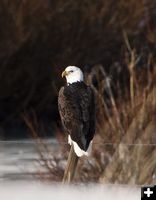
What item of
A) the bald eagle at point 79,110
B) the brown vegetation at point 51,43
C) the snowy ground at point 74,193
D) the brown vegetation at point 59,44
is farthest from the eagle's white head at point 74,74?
the brown vegetation at point 51,43

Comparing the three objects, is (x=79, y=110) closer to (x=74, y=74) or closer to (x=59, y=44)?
(x=74, y=74)

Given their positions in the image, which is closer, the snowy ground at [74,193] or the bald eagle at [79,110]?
the bald eagle at [79,110]

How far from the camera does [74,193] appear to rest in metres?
8.99

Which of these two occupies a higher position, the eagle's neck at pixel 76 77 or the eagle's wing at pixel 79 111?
the eagle's neck at pixel 76 77

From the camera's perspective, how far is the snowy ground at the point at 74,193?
8.86m

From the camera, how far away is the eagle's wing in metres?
8.45

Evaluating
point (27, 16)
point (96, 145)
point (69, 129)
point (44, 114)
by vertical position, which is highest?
point (27, 16)

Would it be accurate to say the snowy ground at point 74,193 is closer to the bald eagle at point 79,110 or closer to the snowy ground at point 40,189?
the snowy ground at point 40,189

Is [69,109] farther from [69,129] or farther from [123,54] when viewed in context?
[123,54]

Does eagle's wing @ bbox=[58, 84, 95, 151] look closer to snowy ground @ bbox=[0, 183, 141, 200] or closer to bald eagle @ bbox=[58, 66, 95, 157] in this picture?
bald eagle @ bbox=[58, 66, 95, 157]

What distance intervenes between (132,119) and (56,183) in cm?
87

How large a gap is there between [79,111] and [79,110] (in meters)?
0.02

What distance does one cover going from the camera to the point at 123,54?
17891 millimetres

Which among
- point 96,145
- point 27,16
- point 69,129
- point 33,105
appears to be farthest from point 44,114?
point 69,129
